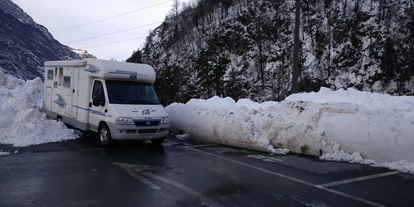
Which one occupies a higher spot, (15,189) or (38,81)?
(38,81)

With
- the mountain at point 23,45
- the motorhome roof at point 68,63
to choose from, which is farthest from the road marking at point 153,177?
the mountain at point 23,45

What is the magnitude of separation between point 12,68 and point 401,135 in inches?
4336

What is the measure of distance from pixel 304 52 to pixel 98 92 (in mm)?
45517

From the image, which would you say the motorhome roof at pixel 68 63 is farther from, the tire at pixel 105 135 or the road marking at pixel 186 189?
the road marking at pixel 186 189

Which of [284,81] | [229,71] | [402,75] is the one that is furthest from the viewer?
[229,71]

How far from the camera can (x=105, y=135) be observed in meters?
10.3

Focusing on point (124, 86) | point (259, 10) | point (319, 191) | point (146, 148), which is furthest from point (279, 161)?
point (259, 10)

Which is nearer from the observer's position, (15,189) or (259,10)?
(15,189)

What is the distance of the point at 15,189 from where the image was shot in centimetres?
582

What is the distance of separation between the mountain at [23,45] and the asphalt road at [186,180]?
9292cm

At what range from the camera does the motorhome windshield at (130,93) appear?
10.4 metres

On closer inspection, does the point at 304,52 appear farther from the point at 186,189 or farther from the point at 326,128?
the point at 186,189

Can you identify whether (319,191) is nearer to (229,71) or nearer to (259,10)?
(229,71)

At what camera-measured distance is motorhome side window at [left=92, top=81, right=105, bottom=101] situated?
10.3 m
